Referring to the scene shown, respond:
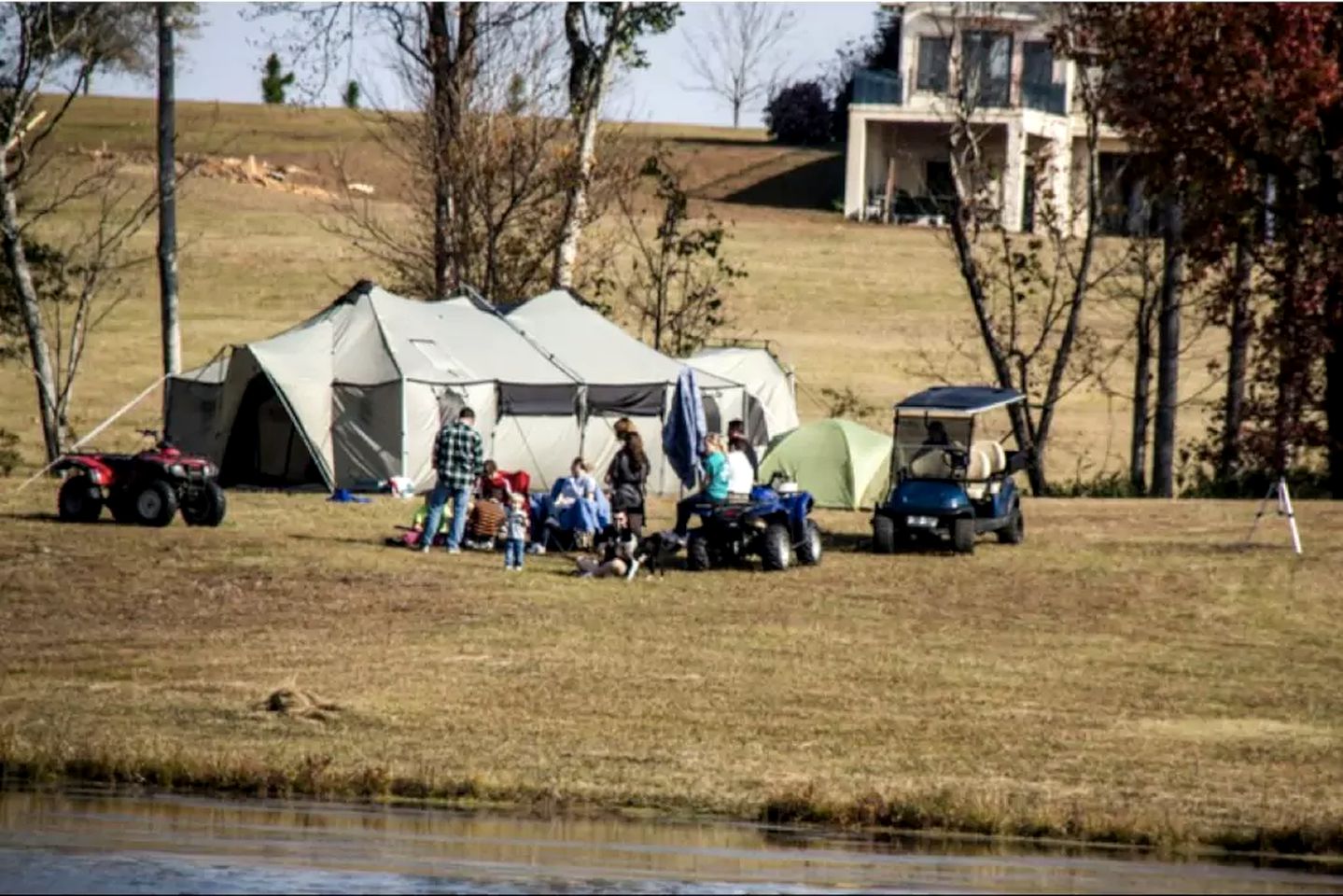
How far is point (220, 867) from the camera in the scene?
37.4 feet

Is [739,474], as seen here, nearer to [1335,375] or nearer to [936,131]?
[1335,375]

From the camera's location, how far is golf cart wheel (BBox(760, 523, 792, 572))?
25203 millimetres

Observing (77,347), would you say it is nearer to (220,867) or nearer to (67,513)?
(67,513)

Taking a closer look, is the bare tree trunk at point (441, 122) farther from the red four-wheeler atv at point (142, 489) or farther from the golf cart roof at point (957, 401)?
the golf cart roof at point (957, 401)

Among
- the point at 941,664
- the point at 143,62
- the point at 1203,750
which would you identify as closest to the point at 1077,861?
the point at 1203,750

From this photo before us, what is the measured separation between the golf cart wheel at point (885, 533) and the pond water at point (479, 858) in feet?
43.5

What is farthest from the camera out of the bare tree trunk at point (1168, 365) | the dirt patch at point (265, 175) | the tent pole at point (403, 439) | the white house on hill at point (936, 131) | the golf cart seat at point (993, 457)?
the dirt patch at point (265, 175)

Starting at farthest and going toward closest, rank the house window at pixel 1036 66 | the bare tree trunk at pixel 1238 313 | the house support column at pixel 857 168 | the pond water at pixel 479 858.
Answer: the house support column at pixel 857 168 → the house window at pixel 1036 66 → the bare tree trunk at pixel 1238 313 → the pond water at pixel 479 858

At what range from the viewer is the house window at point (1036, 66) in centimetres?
6802

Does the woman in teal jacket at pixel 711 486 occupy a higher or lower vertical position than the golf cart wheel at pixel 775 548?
higher

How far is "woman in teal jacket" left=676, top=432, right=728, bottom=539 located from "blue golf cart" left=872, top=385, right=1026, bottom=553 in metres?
2.17

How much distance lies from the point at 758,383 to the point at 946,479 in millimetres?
11346

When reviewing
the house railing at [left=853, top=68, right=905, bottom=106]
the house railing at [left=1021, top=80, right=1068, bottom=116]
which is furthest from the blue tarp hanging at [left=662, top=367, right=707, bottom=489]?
the house railing at [left=853, top=68, right=905, bottom=106]

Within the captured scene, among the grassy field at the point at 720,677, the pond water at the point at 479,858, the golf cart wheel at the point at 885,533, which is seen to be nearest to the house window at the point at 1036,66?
the grassy field at the point at 720,677
